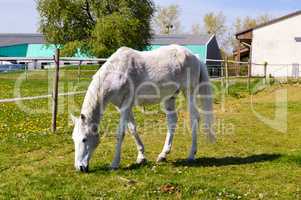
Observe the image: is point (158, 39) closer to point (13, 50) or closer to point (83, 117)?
point (13, 50)

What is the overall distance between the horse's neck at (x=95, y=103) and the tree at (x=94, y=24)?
130 ft

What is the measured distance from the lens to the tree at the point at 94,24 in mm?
47312

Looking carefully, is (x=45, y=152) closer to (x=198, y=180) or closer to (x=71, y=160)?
(x=71, y=160)

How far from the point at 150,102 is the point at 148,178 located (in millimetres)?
1605

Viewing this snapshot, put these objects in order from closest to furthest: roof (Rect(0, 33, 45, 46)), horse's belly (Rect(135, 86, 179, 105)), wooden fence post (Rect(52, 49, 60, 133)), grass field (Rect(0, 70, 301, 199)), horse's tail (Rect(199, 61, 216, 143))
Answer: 1. grass field (Rect(0, 70, 301, 199))
2. horse's belly (Rect(135, 86, 179, 105))
3. horse's tail (Rect(199, 61, 216, 143))
4. wooden fence post (Rect(52, 49, 60, 133))
5. roof (Rect(0, 33, 45, 46))

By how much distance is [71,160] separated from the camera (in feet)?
26.8

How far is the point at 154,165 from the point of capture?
25.6 ft

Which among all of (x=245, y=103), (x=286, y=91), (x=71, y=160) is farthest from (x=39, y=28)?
(x=71, y=160)

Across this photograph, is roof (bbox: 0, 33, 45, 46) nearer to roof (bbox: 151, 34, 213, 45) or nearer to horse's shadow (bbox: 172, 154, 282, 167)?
roof (bbox: 151, 34, 213, 45)

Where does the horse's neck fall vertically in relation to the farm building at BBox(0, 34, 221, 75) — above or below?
below

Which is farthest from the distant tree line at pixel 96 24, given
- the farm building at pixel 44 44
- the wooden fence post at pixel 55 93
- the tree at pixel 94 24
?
the wooden fence post at pixel 55 93

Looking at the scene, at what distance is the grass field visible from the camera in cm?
616

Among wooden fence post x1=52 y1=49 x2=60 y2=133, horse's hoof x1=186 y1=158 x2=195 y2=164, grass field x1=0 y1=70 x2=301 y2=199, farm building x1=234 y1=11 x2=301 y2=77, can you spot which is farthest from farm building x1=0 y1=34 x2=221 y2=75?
horse's hoof x1=186 y1=158 x2=195 y2=164

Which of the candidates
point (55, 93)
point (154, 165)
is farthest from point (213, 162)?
point (55, 93)
